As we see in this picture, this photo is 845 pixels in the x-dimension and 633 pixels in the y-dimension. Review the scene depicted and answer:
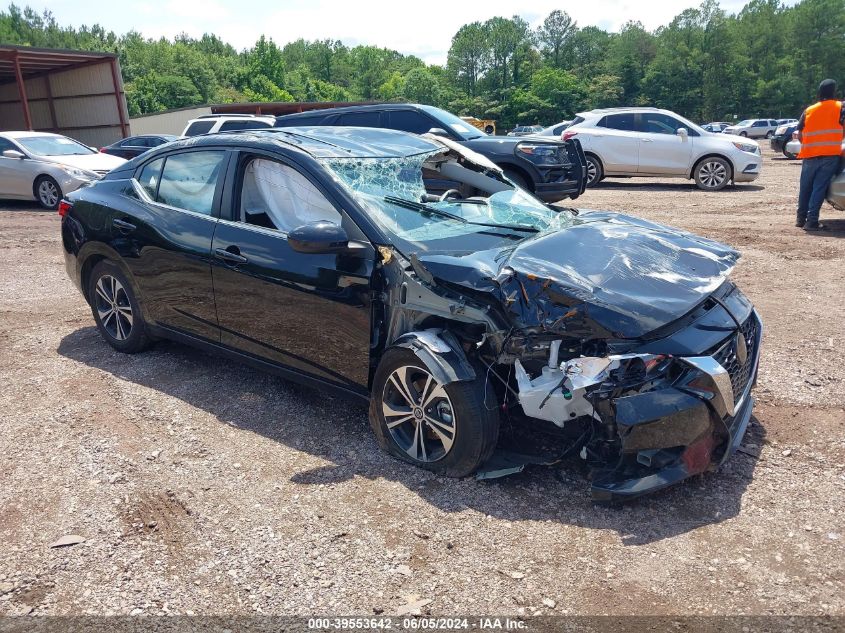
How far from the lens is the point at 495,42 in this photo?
112 meters

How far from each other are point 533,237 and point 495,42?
117 meters

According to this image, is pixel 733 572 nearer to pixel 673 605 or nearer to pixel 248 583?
pixel 673 605

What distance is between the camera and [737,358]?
3352 mm

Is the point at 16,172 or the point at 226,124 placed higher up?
the point at 226,124

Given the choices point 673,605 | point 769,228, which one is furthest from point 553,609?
point 769,228

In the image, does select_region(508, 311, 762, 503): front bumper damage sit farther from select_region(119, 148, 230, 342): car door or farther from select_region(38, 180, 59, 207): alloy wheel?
select_region(38, 180, 59, 207): alloy wheel

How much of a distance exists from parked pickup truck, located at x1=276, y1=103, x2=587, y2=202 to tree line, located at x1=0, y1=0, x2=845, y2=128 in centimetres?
6403

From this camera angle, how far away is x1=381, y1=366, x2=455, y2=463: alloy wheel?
3361 millimetres

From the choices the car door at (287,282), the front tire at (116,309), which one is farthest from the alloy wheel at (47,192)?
the car door at (287,282)

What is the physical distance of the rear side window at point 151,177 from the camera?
15.9ft

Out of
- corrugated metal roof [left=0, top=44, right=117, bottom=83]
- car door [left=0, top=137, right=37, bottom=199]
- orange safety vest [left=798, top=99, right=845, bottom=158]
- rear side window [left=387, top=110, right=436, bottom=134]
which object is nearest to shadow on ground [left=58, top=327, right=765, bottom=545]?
orange safety vest [left=798, top=99, right=845, bottom=158]

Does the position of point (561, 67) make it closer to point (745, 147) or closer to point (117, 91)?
point (117, 91)

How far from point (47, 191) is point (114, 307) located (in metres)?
9.85

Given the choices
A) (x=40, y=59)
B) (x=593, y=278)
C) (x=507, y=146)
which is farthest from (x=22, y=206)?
(x=40, y=59)
